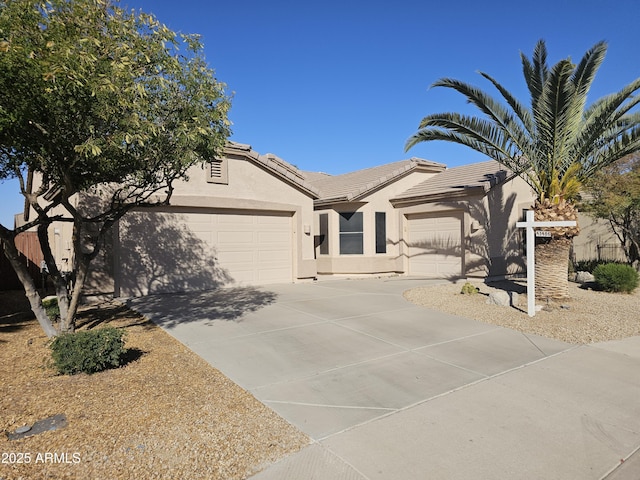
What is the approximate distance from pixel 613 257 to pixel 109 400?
22432mm

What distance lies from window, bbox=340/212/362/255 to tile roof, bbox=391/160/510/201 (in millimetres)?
2044

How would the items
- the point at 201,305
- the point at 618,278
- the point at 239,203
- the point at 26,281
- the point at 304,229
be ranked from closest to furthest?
the point at 26,281, the point at 201,305, the point at 618,278, the point at 239,203, the point at 304,229

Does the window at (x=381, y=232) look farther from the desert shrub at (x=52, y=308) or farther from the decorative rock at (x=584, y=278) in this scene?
the desert shrub at (x=52, y=308)

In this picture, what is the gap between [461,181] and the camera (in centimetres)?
1575

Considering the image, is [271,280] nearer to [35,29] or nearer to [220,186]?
[220,186]

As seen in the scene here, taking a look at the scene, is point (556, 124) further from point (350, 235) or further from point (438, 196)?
point (350, 235)

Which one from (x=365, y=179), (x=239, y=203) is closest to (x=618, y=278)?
(x=365, y=179)

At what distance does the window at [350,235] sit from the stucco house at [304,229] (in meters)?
0.04

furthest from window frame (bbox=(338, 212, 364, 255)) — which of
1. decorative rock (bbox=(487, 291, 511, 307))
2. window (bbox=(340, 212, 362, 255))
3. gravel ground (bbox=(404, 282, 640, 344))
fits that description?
decorative rock (bbox=(487, 291, 511, 307))

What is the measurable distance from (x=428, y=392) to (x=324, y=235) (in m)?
12.0

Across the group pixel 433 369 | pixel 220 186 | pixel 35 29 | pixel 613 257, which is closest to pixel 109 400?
pixel 433 369

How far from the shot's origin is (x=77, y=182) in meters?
7.37

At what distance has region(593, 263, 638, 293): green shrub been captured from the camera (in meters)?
11.5

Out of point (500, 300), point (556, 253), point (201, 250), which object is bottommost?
point (500, 300)
